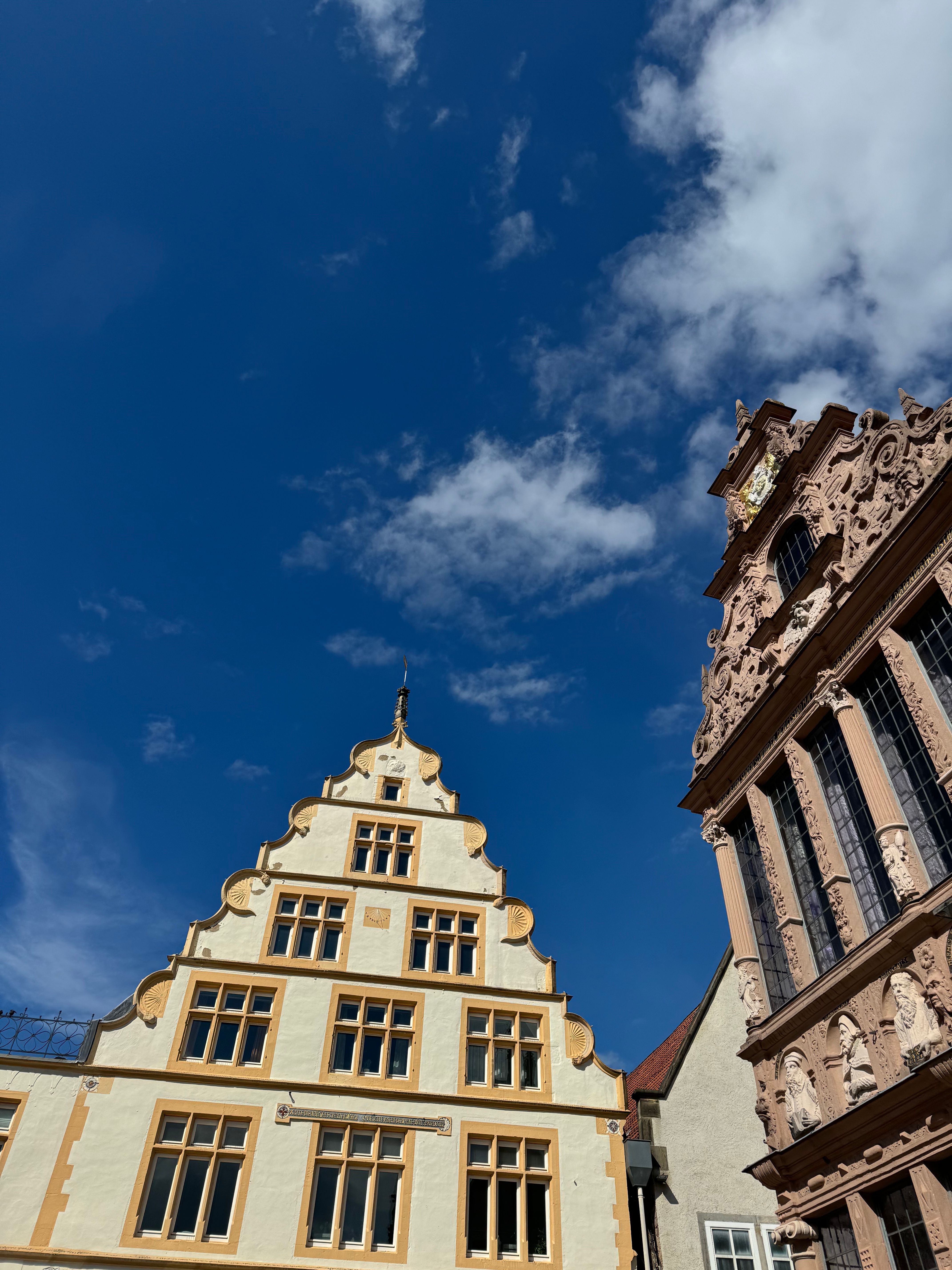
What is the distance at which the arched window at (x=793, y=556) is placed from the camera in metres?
19.4

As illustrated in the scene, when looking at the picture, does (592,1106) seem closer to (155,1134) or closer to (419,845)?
(419,845)

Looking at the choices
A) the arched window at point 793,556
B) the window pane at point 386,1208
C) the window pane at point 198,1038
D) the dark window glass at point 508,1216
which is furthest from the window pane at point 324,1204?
→ the arched window at point 793,556

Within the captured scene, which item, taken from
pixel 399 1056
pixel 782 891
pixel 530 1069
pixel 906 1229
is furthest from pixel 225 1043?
pixel 906 1229

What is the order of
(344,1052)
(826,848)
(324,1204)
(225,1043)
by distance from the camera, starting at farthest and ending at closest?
1. (344,1052)
2. (225,1043)
3. (324,1204)
4. (826,848)

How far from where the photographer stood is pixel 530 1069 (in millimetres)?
20141

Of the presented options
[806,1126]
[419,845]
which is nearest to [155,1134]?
[419,845]

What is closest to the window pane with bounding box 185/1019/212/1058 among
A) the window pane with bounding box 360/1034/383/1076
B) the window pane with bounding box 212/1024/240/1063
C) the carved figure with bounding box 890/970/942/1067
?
the window pane with bounding box 212/1024/240/1063

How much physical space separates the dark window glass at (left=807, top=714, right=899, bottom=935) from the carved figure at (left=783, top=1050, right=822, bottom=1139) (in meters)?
2.58

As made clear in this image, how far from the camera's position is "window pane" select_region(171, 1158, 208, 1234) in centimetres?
1694

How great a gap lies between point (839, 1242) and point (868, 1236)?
115 cm

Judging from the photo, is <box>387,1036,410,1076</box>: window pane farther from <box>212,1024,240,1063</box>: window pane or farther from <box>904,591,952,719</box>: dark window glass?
<box>904,591,952,719</box>: dark window glass

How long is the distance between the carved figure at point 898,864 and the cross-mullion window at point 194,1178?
1245cm

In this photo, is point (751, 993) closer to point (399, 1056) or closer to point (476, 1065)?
point (476, 1065)

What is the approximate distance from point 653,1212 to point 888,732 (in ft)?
35.5
